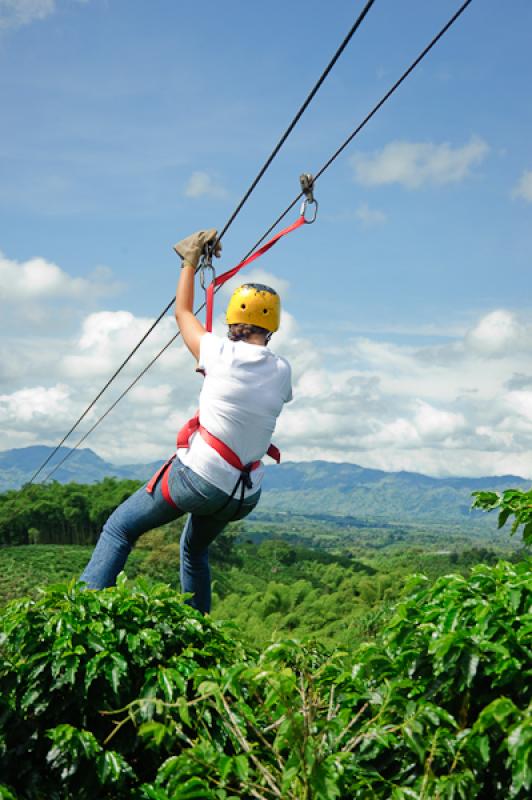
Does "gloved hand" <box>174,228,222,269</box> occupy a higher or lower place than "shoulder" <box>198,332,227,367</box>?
higher

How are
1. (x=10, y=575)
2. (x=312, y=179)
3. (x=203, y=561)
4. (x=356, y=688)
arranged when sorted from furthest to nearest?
(x=10, y=575) < (x=312, y=179) < (x=203, y=561) < (x=356, y=688)

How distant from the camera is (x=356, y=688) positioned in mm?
3572

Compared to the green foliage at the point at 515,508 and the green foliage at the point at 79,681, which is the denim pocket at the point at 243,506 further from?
the green foliage at the point at 515,508

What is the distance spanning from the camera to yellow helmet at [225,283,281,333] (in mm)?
4715

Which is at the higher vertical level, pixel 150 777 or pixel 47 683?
pixel 47 683

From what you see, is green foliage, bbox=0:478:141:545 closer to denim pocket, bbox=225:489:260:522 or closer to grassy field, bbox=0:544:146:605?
grassy field, bbox=0:544:146:605

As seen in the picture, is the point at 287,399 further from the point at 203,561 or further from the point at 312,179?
the point at 312,179

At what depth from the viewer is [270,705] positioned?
318 centimetres

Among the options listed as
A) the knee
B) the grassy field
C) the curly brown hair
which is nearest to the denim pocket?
the knee

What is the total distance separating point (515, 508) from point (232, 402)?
5.92 ft

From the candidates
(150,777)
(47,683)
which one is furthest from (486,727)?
(47,683)

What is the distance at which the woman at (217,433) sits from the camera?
454 cm

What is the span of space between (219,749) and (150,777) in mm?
525

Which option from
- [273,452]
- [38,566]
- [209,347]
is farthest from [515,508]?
[38,566]
